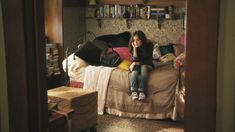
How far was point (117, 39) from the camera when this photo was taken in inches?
217

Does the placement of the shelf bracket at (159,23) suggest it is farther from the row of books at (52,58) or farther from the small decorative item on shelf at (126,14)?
the row of books at (52,58)

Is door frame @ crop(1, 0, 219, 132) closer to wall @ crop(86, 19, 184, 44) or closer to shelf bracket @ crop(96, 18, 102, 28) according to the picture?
wall @ crop(86, 19, 184, 44)

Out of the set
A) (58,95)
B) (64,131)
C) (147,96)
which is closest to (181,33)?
(147,96)

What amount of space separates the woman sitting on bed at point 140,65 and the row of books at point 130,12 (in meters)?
1.04

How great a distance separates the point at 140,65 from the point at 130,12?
1511 mm

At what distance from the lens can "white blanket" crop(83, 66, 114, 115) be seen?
4.50m

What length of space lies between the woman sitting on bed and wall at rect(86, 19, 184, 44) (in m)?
1.04

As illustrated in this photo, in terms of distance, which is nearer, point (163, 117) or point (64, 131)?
point (64, 131)

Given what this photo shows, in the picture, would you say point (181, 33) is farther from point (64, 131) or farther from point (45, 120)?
point (45, 120)
